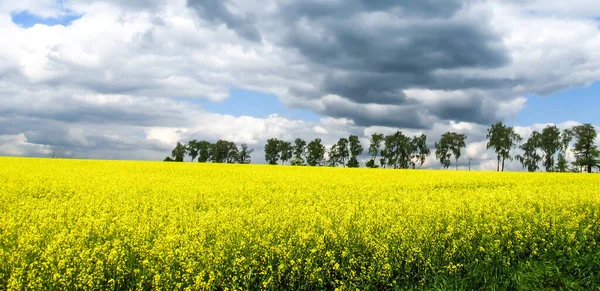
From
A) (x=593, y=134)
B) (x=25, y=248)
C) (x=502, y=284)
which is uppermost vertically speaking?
(x=593, y=134)

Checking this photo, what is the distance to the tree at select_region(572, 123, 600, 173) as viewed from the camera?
7706 centimetres

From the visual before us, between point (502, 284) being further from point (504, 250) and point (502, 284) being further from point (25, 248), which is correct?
point (25, 248)

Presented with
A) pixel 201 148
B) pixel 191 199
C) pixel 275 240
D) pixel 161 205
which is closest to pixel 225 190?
pixel 191 199

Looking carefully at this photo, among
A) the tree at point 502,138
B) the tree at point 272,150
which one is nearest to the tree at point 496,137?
the tree at point 502,138

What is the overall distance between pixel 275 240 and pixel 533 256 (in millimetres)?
6163

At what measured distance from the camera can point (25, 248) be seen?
752cm

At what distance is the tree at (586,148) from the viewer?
7706 cm

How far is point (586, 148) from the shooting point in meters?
80.2

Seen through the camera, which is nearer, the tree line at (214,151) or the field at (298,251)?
the field at (298,251)

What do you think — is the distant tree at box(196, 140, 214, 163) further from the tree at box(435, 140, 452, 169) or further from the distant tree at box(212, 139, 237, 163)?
the tree at box(435, 140, 452, 169)

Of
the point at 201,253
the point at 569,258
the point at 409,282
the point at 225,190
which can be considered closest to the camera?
the point at 201,253

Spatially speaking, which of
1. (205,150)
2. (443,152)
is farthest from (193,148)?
(443,152)

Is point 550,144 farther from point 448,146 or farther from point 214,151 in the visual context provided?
point 214,151

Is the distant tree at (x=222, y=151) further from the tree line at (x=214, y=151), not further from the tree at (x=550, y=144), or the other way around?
the tree at (x=550, y=144)
